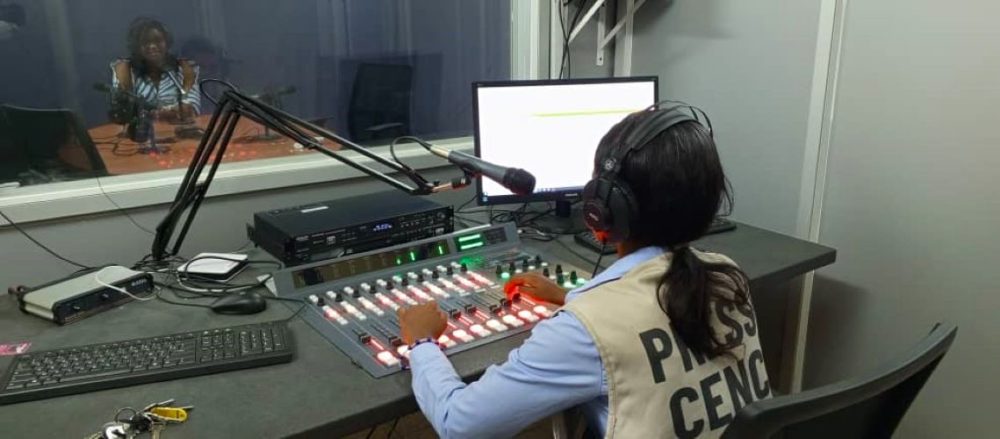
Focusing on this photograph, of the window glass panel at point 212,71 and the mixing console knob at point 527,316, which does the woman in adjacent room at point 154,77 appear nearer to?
the window glass panel at point 212,71

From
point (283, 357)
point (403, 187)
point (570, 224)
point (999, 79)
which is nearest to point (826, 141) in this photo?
point (999, 79)

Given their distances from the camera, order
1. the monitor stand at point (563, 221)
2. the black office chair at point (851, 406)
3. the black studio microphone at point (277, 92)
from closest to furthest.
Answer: the black office chair at point (851, 406) < the monitor stand at point (563, 221) < the black studio microphone at point (277, 92)

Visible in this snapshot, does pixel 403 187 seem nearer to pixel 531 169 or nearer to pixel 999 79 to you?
pixel 531 169

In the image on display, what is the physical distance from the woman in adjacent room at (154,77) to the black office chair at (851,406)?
1718 millimetres

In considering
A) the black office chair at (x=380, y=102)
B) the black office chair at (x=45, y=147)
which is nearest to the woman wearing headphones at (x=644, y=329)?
→ the black office chair at (x=45, y=147)

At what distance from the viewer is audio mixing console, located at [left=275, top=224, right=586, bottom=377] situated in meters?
1.24

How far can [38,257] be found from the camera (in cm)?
165

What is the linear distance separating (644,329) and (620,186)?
0.19m

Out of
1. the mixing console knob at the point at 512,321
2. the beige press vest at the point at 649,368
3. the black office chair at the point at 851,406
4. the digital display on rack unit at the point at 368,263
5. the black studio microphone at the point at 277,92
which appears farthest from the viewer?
the black studio microphone at the point at 277,92

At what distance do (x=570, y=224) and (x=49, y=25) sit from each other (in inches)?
56.6

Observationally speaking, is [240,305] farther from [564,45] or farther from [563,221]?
[564,45]

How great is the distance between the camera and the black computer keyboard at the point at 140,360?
3.52ft

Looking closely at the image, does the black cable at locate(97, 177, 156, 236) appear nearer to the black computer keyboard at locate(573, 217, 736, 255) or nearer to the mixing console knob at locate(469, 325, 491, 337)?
the mixing console knob at locate(469, 325, 491, 337)

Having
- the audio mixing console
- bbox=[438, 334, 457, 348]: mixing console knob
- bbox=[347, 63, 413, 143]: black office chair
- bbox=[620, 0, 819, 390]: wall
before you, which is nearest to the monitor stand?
the audio mixing console
